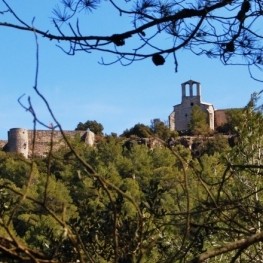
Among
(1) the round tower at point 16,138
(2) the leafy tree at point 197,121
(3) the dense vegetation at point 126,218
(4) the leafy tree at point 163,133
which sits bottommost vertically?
(3) the dense vegetation at point 126,218

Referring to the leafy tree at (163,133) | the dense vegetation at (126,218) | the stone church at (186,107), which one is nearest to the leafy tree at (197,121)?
the stone church at (186,107)

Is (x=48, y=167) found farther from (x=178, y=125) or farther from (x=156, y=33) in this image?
(x=178, y=125)

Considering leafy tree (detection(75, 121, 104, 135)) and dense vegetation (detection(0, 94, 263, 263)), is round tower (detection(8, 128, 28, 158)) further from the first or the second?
dense vegetation (detection(0, 94, 263, 263))

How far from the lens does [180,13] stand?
64.0 inches

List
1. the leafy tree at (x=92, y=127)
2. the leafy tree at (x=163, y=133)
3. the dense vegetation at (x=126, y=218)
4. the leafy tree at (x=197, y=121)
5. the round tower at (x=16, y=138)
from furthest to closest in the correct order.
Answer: the leafy tree at (x=92, y=127) < the leafy tree at (x=197, y=121) < the round tower at (x=16, y=138) < the leafy tree at (x=163, y=133) < the dense vegetation at (x=126, y=218)

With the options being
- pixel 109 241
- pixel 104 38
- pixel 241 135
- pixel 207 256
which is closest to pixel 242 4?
pixel 104 38

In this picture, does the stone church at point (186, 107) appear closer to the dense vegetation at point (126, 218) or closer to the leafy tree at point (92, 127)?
the leafy tree at point (92, 127)

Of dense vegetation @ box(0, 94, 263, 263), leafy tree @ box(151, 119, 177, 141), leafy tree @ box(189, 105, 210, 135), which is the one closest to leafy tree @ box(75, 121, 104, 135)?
leafy tree @ box(189, 105, 210, 135)

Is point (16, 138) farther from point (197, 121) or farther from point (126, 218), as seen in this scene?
point (126, 218)

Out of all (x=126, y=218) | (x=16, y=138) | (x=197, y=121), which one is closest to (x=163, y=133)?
(x=126, y=218)

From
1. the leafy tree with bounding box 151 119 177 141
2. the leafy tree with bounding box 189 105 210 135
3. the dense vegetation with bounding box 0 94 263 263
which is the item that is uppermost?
the leafy tree with bounding box 189 105 210 135

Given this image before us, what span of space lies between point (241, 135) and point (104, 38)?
9.74 feet

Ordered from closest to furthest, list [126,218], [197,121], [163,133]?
[126,218] → [163,133] → [197,121]

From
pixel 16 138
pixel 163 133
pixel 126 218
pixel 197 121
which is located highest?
pixel 197 121
